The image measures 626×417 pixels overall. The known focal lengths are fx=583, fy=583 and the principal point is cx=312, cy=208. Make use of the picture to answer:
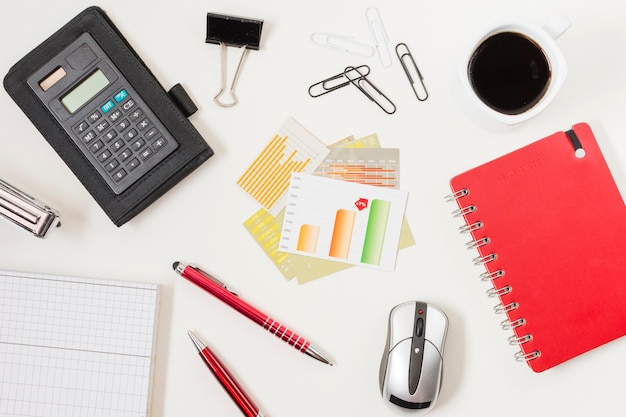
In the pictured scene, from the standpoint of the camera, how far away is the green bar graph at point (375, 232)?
2.86 feet

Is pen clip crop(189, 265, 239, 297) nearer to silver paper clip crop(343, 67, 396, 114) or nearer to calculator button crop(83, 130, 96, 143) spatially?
calculator button crop(83, 130, 96, 143)

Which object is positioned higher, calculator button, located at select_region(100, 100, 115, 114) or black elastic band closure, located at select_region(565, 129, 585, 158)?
calculator button, located at select_region(100, 100, 115, 114)

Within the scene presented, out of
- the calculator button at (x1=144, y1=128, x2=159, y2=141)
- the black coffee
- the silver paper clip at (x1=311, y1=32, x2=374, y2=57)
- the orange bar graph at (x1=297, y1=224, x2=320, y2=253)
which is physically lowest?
the orange bar graph at (x1=297, y1=224, x2=320, y2=253)

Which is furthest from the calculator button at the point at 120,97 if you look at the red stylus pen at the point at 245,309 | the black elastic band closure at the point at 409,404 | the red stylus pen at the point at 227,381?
the black elastic band closure at the point at 409,404

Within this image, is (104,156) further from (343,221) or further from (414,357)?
(414,357)

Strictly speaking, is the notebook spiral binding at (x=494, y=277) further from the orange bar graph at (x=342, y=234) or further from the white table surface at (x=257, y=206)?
the orange bar graph at (x=342, y=234)

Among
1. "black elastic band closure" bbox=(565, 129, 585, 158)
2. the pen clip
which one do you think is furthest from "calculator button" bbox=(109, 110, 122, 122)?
"black elastic band closure" bbox=(565, 129, 585, 158)

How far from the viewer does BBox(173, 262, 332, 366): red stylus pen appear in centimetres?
85

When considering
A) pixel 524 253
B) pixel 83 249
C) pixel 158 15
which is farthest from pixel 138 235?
pixel 524 253

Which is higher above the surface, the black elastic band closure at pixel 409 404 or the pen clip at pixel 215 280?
the pen clip at pixel 215 280

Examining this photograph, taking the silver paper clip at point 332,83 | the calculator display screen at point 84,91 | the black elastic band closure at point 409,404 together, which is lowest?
the black elastic band closure at point 409,404

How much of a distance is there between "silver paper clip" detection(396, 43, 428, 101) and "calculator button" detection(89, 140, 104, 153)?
456 millimetres

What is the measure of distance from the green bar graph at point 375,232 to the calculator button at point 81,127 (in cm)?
43

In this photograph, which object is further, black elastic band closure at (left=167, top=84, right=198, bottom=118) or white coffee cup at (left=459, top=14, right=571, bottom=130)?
black elastic band closure at (left=167, top=84, right=198, bottom=118)
